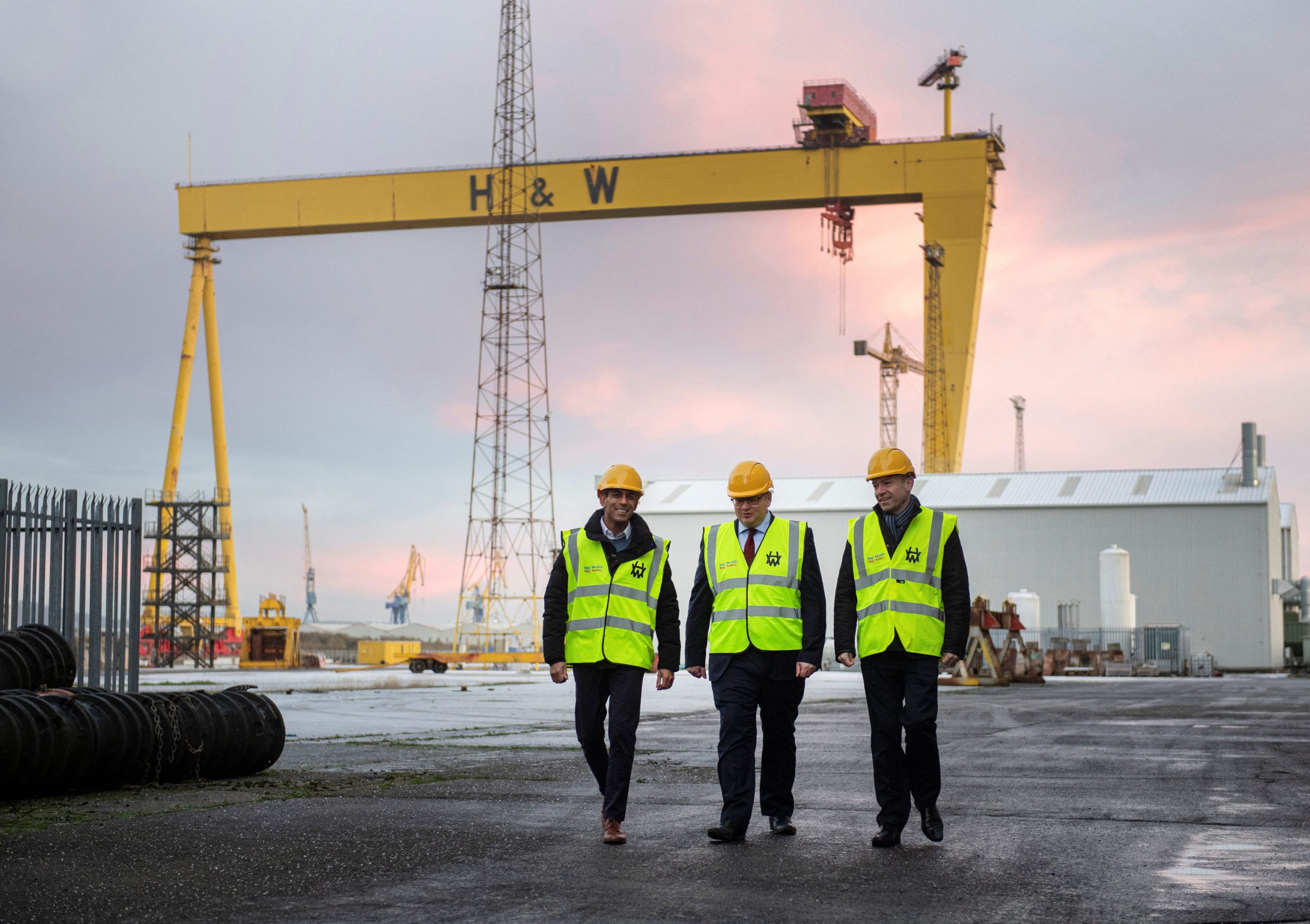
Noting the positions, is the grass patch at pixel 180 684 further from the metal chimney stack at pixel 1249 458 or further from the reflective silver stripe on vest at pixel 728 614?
the metal chimney stack at pixel 1249 458

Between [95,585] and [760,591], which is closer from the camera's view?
[760,591]

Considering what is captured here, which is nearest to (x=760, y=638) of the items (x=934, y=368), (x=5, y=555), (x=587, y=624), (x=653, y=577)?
(x=653, y=577)

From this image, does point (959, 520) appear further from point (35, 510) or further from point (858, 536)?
point (858, 536)

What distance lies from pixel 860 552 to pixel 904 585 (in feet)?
0.98

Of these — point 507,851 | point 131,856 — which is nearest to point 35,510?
point 131,856

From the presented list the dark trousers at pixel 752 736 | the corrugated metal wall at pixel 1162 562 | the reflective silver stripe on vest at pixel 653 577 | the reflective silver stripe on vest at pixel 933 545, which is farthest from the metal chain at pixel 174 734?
the corrugated metal wall at pixel 1162 562

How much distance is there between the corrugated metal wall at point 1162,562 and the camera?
1791 inches

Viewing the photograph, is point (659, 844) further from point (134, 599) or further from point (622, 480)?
point (134, 599)

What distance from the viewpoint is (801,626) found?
632 centimetres

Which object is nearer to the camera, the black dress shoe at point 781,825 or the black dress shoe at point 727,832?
the black dress shoe at point 727,832

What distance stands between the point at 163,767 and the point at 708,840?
13.2 ft

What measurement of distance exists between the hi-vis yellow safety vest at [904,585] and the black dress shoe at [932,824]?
0.68 meters

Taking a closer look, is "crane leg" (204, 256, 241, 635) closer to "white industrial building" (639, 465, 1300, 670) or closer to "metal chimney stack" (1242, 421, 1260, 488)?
"white industrial building" (639, 465, 1300, 670)

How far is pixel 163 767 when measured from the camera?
8453 mm
